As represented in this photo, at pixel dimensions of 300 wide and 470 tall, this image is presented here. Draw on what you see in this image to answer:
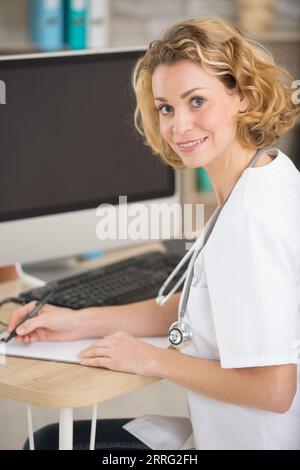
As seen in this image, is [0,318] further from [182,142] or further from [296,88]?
[296,88]

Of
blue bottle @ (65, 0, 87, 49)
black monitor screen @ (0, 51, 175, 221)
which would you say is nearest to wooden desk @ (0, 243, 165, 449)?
black monitor screen @ (0, 51, 175, 221)

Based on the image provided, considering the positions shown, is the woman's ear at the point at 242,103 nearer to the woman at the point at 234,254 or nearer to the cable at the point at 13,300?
the woman at the point at 234,254

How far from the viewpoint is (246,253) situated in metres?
1.22

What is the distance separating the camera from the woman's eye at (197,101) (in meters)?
1.34

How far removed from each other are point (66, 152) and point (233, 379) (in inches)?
30.8

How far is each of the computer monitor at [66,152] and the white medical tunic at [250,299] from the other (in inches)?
23.1

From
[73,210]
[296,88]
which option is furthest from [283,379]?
[73,210]

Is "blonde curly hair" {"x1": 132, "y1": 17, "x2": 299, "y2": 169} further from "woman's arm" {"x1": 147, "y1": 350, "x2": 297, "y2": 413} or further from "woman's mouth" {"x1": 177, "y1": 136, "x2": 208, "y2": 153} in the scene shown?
"woman's arm" {"x1": 147, "y1": 350, "x2": 297, "y2": 413}

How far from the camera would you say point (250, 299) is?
121cm

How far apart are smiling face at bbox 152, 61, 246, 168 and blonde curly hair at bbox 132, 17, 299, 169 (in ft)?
0.04

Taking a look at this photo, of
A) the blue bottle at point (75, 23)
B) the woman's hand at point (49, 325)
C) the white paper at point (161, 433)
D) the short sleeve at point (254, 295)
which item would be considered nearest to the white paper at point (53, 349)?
the woman's hand at point (49, 325)

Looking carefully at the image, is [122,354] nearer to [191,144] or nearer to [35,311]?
[35,311]

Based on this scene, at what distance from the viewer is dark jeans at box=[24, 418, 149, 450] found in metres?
1.55

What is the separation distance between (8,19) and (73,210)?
193cm
